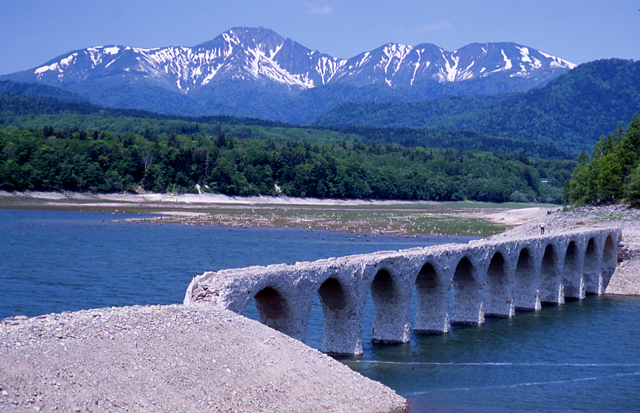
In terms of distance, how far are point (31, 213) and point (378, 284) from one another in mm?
77415

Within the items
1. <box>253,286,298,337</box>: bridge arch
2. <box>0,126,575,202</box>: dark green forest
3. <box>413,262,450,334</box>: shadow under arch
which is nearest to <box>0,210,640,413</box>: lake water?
<box>413,262,450,334</box>: shadow under arch

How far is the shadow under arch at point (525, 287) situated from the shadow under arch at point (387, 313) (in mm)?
13861

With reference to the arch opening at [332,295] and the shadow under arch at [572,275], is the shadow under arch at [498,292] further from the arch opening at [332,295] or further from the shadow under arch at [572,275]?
the arch opening at [332,295]

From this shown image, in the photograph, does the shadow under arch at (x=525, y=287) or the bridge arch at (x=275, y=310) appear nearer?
the bridge arch at (x=275, y=310)

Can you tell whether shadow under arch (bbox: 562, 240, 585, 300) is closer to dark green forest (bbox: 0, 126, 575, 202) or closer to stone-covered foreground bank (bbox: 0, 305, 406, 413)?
stone-covered foreground bank (bbox: 0, 305, 406, 413)

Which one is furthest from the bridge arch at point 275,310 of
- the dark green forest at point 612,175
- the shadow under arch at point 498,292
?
the dark green forest at point 612,175

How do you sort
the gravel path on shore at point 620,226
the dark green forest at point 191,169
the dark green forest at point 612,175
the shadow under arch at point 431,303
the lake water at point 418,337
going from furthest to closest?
the dark green forest at point 191,169 → the dark green forest at point 612,175 → the gravel path on shore at point 620,226 → the shadow under arch at point 431,303 → the lake water at point 418,337

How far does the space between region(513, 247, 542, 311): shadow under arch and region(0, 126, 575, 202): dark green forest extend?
95362mm

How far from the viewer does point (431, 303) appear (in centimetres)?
3294

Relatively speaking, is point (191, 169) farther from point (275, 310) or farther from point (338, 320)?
point (275, 310)

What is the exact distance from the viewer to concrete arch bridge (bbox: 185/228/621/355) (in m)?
23.1

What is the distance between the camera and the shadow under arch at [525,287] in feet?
135

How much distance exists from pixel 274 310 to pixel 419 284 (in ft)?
35.3

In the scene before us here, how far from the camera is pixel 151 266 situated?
5078cm
